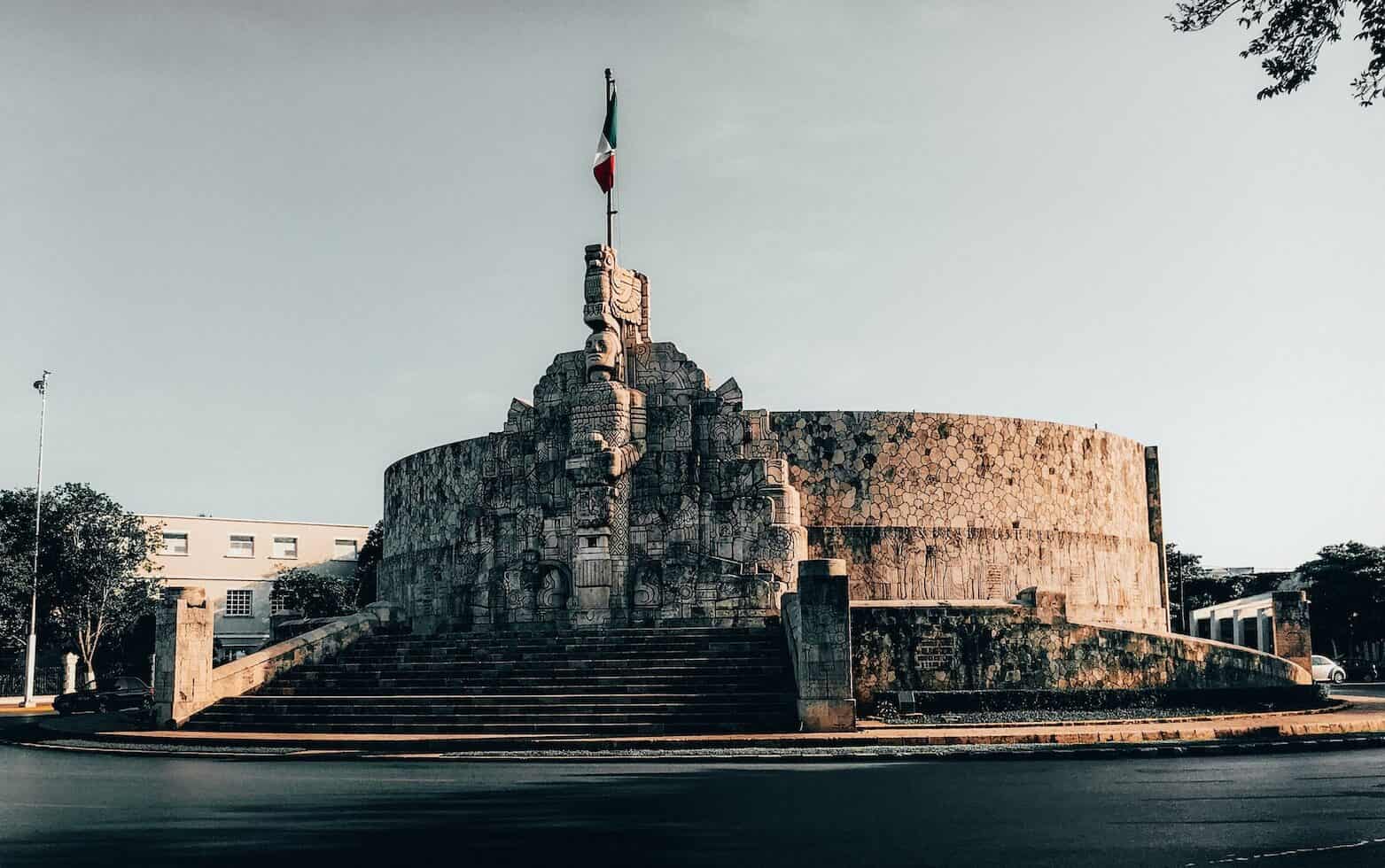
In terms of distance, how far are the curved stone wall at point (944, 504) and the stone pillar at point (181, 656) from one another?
434 inches

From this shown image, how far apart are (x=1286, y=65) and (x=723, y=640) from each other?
14.2 metres

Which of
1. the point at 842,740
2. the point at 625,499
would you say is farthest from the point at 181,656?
the point at 842,740

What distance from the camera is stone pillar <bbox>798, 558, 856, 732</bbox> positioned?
18.4 m

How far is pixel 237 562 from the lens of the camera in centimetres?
6159

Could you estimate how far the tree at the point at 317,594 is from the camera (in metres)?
55.8

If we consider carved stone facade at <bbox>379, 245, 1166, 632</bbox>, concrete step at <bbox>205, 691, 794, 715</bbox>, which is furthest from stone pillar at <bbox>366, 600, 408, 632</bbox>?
concrete step at <bbox>205, 691, 794, 715</bbox>

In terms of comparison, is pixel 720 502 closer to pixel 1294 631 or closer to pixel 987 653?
pixel 987 653

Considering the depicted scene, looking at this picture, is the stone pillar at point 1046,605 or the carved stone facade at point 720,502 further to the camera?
the carved stone facade at point 720,502

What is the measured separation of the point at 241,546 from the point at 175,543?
314cm

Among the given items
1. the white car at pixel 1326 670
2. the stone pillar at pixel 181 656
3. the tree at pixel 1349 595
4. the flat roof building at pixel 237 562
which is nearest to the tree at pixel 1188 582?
the tree at pixel 1349 595

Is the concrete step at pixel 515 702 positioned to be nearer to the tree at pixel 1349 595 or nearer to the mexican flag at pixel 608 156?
the mexican flag at pixel 608 156

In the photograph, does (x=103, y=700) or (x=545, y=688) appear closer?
(x=545, y=688)

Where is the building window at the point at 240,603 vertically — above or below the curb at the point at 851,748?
above

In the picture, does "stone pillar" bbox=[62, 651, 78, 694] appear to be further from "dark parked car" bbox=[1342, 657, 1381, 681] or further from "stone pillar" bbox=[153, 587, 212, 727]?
"dark parked car" bbox=[1342, 657, 1381, 681]
